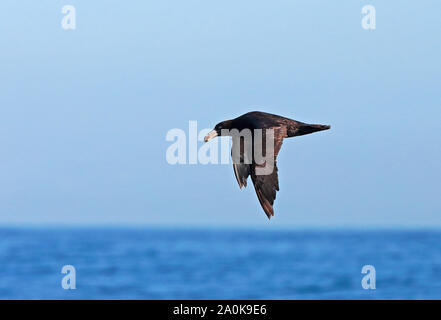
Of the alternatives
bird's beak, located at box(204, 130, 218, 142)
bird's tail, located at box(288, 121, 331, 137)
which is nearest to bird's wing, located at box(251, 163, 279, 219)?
bird's tail, located at box(288, 121, 331, 137)

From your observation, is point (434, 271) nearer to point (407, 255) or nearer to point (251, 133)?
point (407, 255)

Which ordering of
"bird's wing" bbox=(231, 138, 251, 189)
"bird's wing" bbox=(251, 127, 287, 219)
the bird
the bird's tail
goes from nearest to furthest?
the bird → "bird's wing" bbox=(251, 127, 287, 219) → the bird's tail → "bird's wing" bbox=(231, 138, 251, 189)

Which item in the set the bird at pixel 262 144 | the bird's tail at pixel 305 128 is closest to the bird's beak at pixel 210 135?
the bird at pixel 262 144

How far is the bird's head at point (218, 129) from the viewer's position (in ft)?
59.3

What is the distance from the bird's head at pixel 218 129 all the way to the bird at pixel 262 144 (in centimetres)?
22

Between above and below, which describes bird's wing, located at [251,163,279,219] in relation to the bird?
below

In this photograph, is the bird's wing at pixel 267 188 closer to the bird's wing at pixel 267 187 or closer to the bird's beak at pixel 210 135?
the bird's wing at pixel 267 187

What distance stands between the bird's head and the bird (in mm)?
217

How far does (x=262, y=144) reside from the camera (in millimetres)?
16984

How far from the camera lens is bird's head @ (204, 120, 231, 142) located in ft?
59.3

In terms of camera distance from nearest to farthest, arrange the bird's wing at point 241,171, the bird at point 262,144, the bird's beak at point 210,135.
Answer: the bird at point 262,144 → the bird's wing at point 241,171 → the bird's beak at point 210,135

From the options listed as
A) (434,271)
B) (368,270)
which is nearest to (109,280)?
(434,271)

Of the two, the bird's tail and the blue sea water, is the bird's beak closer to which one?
the bird's tail
